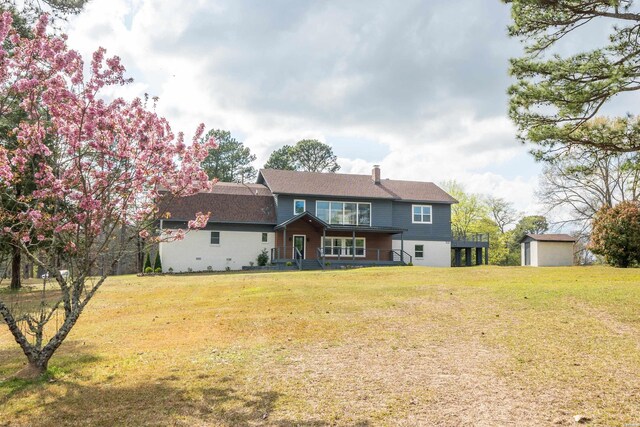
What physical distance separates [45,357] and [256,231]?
85.8 ft

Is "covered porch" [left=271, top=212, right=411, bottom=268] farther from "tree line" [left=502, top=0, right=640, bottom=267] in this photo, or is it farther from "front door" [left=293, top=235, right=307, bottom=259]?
"tree line" [left=502, top=0, right=640, bottom=267]

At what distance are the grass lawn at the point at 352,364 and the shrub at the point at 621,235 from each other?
1341 cm

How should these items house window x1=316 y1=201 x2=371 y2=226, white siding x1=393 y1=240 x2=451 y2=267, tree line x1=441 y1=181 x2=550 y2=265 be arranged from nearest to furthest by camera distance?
house window x1=316 y1=201 x2=371 y2=226 < white siding x1=393 y1=240 x2=451 y2=267 < tree line x1=441 y1=181 x2=550 y2=265

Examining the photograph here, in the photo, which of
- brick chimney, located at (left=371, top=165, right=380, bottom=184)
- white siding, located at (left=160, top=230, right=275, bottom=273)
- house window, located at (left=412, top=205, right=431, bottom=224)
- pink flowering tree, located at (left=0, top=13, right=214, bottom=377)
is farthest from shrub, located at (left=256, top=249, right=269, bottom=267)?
pink flowering tree, located at (left=0, top=13, right=214, bottom=377)

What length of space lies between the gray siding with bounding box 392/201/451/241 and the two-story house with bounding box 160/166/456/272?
0.08 m

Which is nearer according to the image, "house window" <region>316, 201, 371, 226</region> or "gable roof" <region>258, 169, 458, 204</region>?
"house window" <region>316, 201, 371, 226</region>

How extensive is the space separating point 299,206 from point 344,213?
3453 millimetres

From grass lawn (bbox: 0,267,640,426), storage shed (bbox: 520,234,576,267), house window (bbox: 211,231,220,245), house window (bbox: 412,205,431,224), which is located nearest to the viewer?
grass lawn (bbox: 0,267,640,426)

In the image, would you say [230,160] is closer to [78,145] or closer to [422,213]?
[422,213]

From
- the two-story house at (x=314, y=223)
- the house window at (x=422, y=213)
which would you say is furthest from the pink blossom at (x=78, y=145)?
the house window at (x=422, y=213)

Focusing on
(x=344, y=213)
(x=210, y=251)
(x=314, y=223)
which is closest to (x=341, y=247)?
(x=344, y=213)

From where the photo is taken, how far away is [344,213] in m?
35.0

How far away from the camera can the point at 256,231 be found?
1312 inches

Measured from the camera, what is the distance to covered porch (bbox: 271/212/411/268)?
105ft
